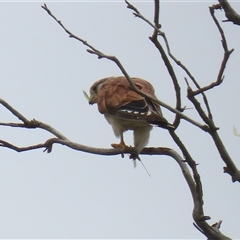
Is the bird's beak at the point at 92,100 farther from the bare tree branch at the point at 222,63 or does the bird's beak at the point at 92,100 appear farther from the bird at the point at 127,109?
the bare tree branch at the point at 222,63

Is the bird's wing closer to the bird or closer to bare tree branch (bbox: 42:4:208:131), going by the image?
the bird

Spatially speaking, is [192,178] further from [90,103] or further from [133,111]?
[90,103]

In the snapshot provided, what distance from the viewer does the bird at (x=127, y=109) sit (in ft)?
15.4

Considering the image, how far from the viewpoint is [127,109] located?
4883mm

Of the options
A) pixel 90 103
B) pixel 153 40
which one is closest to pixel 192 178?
pixel 153 40

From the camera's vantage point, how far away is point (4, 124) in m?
3.72

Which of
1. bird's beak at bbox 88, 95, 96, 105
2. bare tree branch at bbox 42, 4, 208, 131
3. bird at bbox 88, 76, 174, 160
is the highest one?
bird's beak at bbox 88, 95, 96, 105

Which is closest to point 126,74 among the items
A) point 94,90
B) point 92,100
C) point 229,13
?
point 229,13

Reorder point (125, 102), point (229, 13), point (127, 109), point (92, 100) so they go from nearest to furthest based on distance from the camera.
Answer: point (229, 13), point (127, 109), point (125, 102), point (92, 100)

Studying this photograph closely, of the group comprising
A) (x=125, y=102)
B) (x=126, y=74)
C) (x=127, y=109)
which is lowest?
(x=126, y=74)

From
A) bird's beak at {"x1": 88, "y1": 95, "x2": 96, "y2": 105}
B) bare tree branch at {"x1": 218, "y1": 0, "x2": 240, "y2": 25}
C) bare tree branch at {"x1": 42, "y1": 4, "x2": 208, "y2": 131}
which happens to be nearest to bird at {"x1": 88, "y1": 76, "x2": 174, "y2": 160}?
bird's beak at {"x1": 88, "y1": 95, "x2": 96, "y2": 105}

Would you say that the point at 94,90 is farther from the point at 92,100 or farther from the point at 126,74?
the point at 126,74

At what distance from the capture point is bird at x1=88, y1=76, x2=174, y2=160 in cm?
469

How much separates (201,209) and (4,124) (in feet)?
4.79
